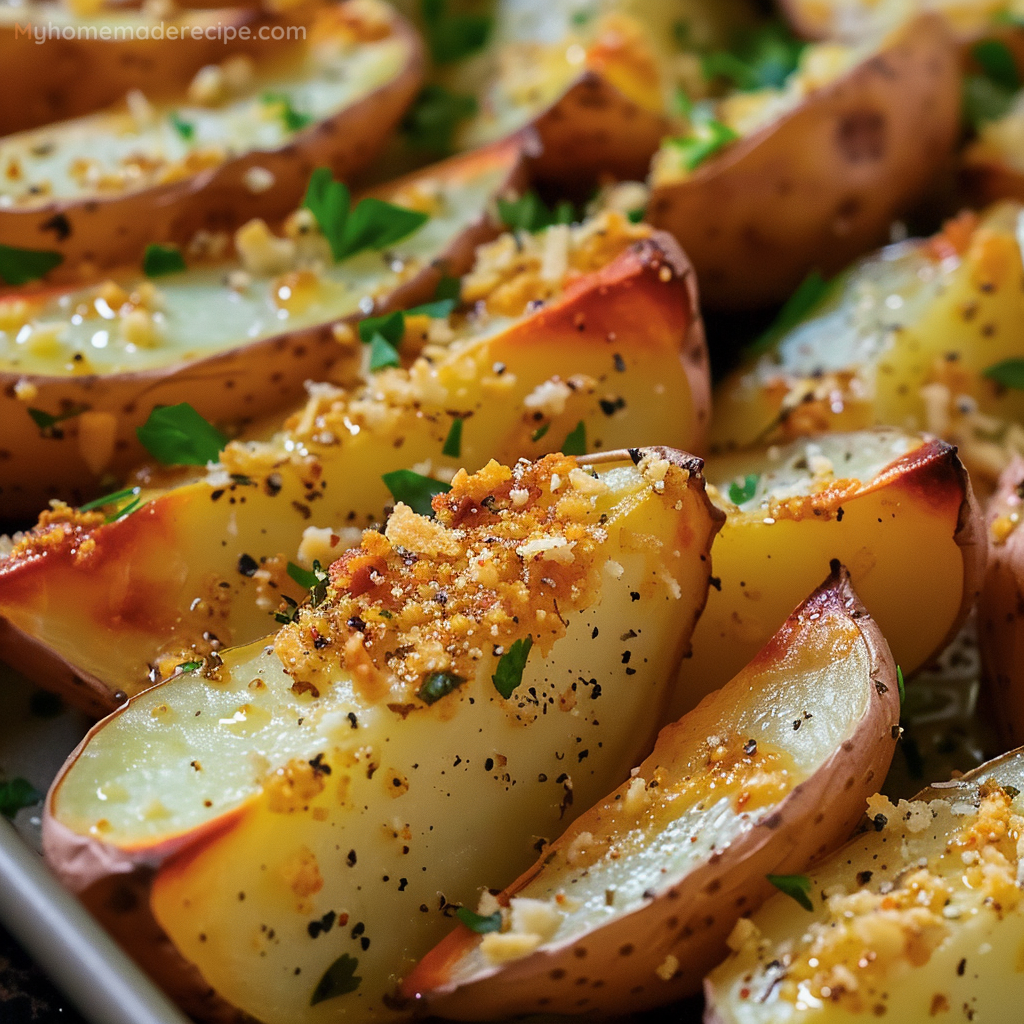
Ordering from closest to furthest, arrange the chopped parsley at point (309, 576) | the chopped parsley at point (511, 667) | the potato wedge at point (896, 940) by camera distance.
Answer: the potato wedge at point (896, 940), the chopped parsley at point (511, 667), the chopped parsley at point (309, 576)

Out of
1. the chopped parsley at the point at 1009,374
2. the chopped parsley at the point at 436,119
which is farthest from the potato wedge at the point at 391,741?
the chopped parsley at the point at 436,119

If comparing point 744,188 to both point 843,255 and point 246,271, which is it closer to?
point 843,255

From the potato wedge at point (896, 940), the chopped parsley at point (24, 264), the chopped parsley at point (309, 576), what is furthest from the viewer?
the chopped parsley at point (24, 264)

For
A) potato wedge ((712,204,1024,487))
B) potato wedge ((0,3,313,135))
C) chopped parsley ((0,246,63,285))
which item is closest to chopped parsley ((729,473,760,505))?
potato wedge ((712,204,1024,487))

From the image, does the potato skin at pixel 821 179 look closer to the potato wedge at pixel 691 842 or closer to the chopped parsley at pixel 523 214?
the chopped parsley at pixel 523 214

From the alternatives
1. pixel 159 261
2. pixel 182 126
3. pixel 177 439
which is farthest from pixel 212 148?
pixel 177 439

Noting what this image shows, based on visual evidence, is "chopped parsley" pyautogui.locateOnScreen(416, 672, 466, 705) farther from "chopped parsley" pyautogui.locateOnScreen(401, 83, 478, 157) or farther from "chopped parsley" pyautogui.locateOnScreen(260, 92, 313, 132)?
"chopped parsley" pyautogui.locateOnScreen(401, 83, 478, 157)

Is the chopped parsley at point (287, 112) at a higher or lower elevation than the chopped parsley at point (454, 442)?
higher
